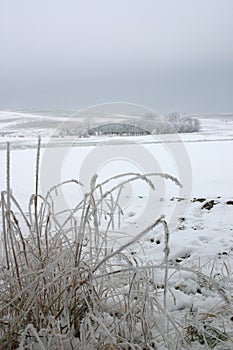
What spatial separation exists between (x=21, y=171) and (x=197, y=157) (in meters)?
4.18

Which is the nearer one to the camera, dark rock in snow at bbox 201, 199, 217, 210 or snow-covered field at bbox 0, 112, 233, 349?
snow-covered field at bbox 0, 112, 233, 349

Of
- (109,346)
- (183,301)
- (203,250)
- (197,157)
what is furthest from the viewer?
(197,157)

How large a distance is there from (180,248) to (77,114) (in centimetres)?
100

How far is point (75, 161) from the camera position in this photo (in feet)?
26.2

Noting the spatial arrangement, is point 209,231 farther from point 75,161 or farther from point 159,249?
point 75,161

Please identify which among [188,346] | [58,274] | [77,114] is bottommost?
[188,346]

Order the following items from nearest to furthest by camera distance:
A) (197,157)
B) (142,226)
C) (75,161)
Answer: (142,226), (75,161), (197,157)

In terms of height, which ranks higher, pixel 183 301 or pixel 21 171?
pixel 21 171

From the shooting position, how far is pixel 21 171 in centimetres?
660

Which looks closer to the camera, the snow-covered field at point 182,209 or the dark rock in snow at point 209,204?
the snow-covered field at point 182,209

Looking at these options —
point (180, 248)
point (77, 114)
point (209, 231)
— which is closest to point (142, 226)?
point (209, 231)

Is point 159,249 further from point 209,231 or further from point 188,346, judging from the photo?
point 188,346

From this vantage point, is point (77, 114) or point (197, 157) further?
point (197, 157)

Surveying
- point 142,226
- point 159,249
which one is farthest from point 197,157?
point 159,249
